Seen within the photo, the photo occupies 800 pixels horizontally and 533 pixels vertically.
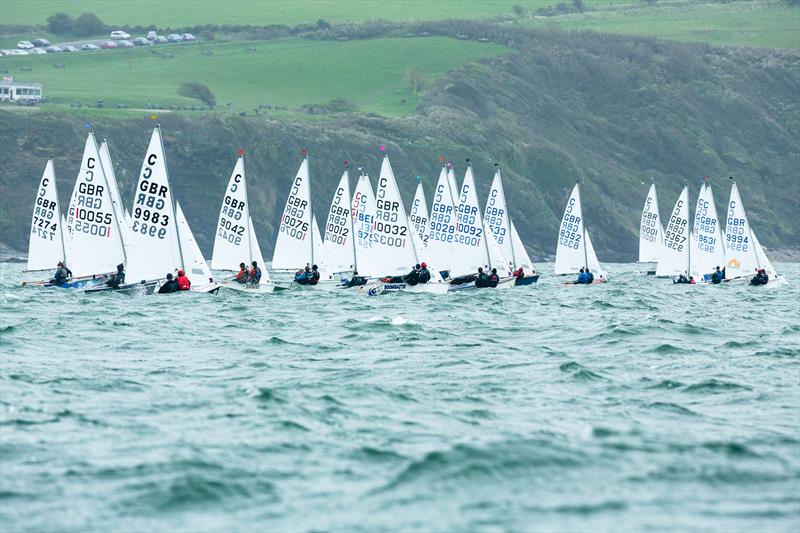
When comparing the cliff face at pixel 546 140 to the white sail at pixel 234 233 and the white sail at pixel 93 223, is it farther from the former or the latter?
the white sail at pixel 93 223

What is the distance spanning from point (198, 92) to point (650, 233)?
265 ft

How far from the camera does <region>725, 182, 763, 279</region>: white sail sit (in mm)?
64250

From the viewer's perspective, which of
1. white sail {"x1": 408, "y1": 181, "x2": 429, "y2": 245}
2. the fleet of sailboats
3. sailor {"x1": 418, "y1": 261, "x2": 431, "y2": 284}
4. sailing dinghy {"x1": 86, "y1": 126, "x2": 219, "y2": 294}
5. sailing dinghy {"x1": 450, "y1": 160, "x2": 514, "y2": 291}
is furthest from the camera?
white sail {"x1": 408, "y1": 181, "x2": 429, "y2": 245}

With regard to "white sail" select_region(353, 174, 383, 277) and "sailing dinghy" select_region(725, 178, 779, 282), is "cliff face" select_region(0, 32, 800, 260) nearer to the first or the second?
"sailing dinghy" select_region(725, 178, 779, 282)

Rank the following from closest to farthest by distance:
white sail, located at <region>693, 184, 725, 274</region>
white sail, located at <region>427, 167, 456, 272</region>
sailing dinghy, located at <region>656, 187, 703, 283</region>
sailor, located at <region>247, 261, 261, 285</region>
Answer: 1. sailor, located at <region>247, 261, 261, 285</region>
2. white sail, located at <region>427, 167, 456, 272</region>
3. white sail, located at <region>693, 184, 725, 274</region>
4. sailing dinghy, located at <region>656, 187, 703, 283</region>

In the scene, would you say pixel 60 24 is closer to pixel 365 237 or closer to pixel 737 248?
pixel 737 248

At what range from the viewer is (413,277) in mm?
48500

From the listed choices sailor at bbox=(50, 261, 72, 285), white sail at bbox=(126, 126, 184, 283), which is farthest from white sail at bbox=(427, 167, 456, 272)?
sailor at bbox=(50, 261, 72, 285)

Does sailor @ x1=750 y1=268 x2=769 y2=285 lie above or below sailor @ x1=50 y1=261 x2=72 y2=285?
below

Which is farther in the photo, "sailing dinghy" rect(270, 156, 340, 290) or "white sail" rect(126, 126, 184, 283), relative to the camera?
"sailing dinghy" rect(270, 156, 340, 290)

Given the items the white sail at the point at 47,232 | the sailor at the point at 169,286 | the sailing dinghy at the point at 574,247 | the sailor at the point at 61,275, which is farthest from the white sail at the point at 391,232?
the sailing dinghy at the point at 574,247

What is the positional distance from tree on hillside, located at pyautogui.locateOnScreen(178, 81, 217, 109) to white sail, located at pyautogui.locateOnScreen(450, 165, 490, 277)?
9507 cm

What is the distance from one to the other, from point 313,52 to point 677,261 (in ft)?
374

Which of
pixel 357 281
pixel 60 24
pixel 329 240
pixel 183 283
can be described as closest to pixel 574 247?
pixel 329 240
